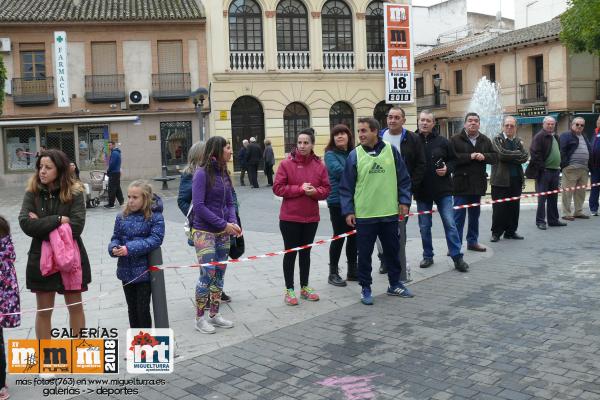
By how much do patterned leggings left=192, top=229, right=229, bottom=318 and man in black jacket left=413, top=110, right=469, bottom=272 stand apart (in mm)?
3094

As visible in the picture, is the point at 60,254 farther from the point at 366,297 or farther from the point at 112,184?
the point at 112,184

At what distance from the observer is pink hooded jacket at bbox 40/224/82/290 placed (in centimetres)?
487

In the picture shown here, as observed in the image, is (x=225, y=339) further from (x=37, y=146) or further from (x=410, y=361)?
(x=37, y=146)

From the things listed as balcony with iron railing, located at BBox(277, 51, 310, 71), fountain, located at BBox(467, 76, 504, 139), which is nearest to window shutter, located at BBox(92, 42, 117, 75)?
balcony with iron railing, located at BBox(277, 51, 310, 71)

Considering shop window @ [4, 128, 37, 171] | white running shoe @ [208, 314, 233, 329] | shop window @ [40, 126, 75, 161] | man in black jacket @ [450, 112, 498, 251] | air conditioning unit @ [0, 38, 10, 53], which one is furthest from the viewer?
shop window @ [40, 126, 75, 161]

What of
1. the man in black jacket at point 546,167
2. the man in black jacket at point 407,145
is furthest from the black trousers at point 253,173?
the man in black jacket at point 407,145

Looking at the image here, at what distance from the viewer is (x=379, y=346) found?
18.0ft

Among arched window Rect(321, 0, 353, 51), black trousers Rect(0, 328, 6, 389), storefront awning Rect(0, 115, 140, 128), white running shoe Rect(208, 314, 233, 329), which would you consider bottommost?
white running shoe Rect(208, 314, 233, 329)

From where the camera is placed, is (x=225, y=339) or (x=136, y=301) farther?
(x=225, y=339)

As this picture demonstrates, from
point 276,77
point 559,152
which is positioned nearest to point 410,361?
point 559,152

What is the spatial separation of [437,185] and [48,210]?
16.3ft

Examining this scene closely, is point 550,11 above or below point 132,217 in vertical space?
above

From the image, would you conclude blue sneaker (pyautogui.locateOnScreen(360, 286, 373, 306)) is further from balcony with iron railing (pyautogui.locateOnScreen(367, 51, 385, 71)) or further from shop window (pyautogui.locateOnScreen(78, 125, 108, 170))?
balcony with iron railing (pyautogui.locateOnScreen(367, 51, 385, 71))

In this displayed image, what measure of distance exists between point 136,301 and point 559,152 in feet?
28.7
